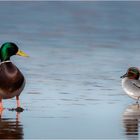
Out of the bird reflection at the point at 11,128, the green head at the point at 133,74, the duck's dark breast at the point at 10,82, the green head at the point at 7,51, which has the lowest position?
Answer: the bird reflection at the point at 11,128

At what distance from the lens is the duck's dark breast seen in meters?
11.6

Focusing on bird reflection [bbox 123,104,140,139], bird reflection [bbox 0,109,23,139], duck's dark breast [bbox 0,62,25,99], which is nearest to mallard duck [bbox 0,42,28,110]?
duck's dark breast [bbox 0,62,25,99]

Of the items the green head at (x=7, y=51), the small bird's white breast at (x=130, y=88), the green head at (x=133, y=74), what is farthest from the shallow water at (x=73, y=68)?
the green head at (x=7, y=51)

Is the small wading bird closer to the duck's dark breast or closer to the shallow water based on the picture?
the shallow water

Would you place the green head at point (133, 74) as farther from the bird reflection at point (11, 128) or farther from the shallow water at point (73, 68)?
the bird reflection at point (11, 128)

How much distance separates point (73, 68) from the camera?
49.8 ft

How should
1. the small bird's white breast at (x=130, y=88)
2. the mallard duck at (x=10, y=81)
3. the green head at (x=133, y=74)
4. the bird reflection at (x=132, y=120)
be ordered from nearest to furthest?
the bird reflection at (x=132, y=120), the mallard duck at (x=10, y=81), the small bird's white breast at (x=130, y=88), the green head at (x=133, y=74)

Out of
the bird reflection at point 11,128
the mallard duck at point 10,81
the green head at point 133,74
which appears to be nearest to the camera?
the bird reflection at point 11,128

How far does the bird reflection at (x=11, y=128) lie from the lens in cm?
953

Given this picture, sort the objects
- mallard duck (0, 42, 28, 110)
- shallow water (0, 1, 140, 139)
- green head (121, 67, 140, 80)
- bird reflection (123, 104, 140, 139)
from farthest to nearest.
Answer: green head (121, 67, 140, 80) → mallard duck (0, 42, 28, 110) → shallow water (0, 1, 140, 139) → bird reflection (123, 104, 140, 139)

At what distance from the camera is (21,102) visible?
11.8 metres

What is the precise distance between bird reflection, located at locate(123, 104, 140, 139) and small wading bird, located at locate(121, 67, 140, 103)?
0.47 m

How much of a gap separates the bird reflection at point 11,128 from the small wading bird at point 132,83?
7.48ft

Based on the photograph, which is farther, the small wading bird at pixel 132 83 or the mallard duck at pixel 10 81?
the small wading bird at pixel 132 83
